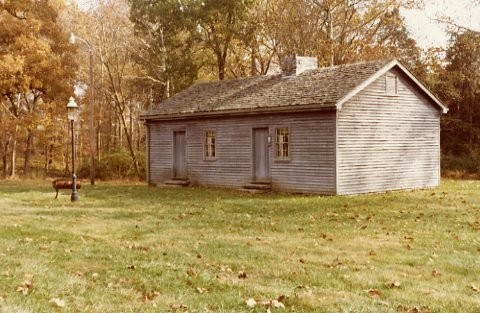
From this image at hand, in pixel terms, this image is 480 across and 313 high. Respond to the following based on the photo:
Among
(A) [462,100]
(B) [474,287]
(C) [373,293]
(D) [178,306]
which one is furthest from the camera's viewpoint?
(A) [462,100]

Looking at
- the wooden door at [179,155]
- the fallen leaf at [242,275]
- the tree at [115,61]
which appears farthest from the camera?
the tree at [115,61]

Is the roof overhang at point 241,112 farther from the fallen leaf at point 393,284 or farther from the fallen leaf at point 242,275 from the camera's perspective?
the fallen leaf at point 393,284

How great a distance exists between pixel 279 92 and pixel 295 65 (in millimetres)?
2548

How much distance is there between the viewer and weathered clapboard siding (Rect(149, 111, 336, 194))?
→ 22402 mm

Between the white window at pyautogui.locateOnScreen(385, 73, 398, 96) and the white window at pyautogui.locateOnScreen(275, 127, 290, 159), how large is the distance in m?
4.57

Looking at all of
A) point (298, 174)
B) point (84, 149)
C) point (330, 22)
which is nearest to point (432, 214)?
→ point (298, 174)

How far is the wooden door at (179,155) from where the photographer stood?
2831cm

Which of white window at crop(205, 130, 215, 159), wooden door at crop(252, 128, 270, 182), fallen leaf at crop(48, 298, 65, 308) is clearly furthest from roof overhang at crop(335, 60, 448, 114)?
fallen leaf at crop(48, 298, 65, 308)

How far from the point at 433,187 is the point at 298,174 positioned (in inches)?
277

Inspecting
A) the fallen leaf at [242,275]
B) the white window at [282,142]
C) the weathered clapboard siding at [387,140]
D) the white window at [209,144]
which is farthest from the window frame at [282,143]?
the fallen leaf at [242,275]

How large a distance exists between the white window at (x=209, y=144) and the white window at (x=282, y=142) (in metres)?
3.85

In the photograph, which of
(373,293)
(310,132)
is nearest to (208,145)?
(310,132)

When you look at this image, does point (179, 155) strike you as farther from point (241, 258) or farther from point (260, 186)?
point (241, 258)

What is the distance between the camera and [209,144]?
27.1 meters
